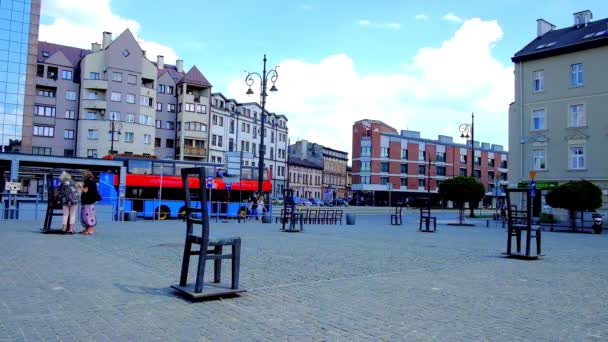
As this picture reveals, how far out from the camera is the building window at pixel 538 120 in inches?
1630

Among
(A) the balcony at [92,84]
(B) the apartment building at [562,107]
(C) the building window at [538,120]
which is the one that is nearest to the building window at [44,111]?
(A) the balcony at [92,84]

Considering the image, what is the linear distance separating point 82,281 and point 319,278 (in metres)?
3.64

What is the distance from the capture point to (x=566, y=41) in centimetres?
4069

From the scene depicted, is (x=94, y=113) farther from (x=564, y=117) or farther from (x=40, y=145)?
(x=564, y=117)

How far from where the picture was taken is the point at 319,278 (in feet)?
27.7

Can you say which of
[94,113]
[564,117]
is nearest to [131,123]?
[94,113]

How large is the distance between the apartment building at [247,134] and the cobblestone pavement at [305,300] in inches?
2366

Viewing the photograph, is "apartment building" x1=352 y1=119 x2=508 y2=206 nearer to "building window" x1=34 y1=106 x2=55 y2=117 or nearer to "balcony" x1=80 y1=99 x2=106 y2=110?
"balcony" x1=80 y1=99 x2=106 y2=110

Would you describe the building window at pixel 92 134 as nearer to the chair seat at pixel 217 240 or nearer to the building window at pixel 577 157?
the building window at pixel 577 157

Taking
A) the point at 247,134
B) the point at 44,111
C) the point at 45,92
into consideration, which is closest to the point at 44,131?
the point at 44,111

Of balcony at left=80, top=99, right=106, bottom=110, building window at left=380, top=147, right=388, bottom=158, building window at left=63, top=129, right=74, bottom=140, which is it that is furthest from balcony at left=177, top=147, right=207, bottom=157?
building window at left=380, top=147, right=388, bottom=158

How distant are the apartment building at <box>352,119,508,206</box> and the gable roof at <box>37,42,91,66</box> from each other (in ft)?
165

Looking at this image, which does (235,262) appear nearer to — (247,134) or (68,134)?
(68,134)

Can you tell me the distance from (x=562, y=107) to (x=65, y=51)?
6450 cm
